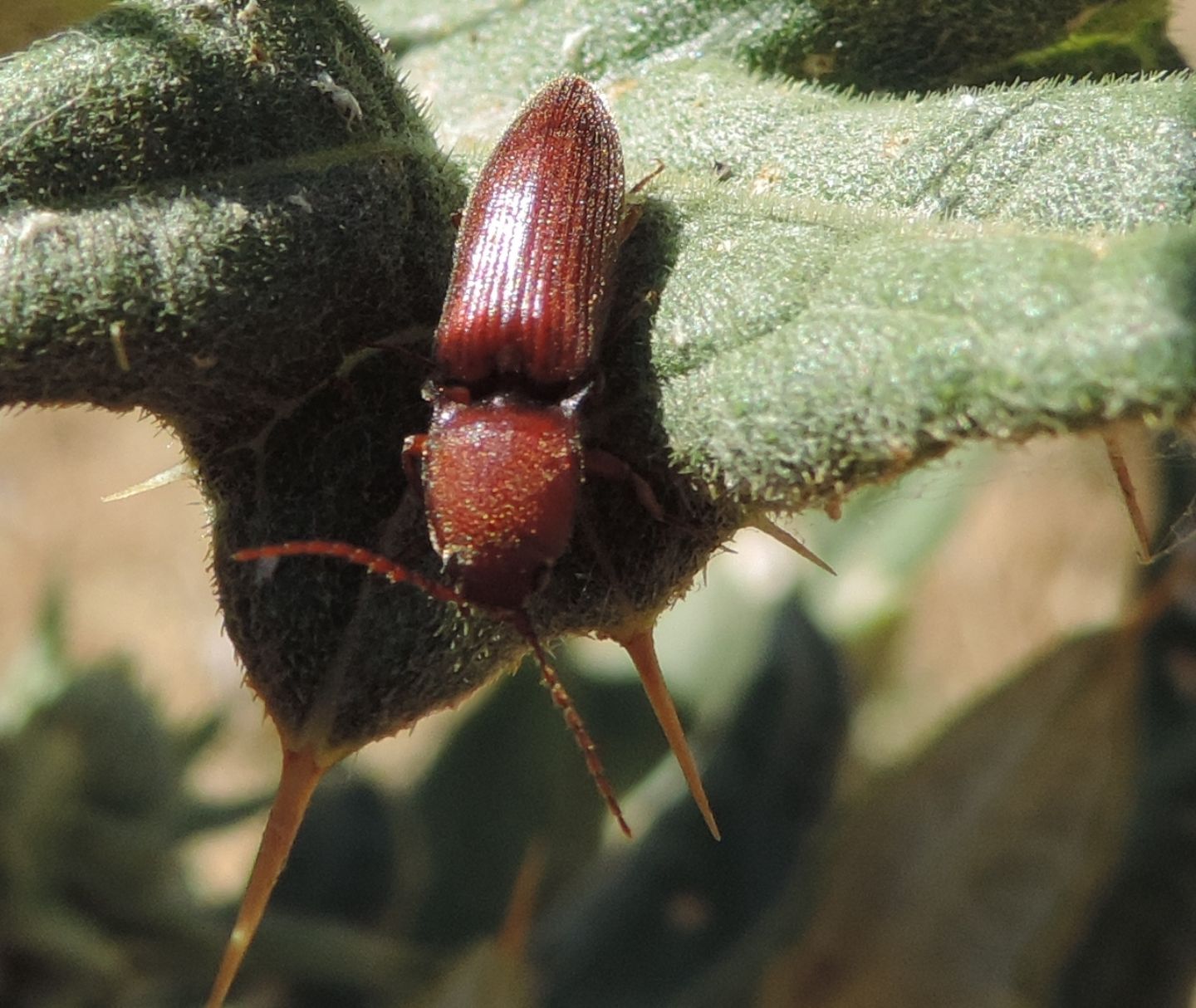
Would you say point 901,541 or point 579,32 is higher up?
point 579,32

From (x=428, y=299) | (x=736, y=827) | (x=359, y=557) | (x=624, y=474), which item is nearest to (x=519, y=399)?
(x=428, y=299)

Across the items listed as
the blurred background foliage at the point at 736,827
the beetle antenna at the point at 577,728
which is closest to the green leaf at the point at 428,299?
the beetle antenna at the point at 577,728

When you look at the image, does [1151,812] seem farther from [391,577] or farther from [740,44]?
[391,577]

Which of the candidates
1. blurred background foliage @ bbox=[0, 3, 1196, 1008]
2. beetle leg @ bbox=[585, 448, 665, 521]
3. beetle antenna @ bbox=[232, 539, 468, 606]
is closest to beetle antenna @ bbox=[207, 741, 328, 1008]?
beetle antenna @ bbox=[232, 539, 468, 606]

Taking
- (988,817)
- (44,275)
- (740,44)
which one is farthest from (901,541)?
(44,275)

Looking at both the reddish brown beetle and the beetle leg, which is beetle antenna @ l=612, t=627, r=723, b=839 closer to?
the reddish brown beetle
